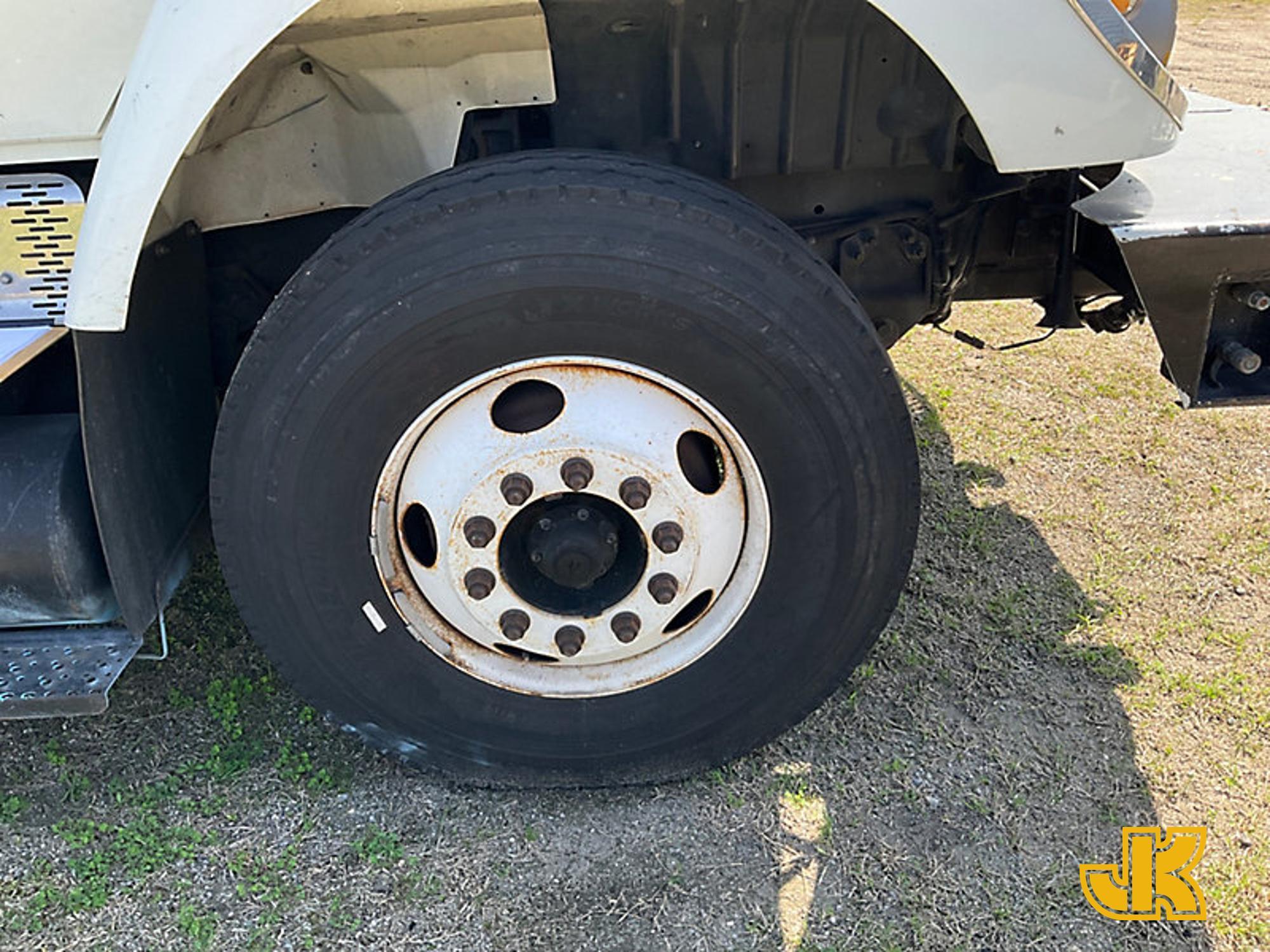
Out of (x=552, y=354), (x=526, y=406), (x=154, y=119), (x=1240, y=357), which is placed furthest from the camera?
(x=1240, y=357)

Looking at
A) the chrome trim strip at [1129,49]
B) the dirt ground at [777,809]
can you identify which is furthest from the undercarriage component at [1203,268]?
the dirt ground at [777,809]

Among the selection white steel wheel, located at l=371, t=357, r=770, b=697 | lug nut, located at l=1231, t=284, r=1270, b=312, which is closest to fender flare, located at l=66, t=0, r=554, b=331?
white steel wheel, located at l=371, t=357, r=770, b=697

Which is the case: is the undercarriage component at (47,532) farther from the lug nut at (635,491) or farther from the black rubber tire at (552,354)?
the lug nut at (635,491)

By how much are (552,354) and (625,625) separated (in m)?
0.56

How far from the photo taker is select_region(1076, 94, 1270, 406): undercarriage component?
7.19 feet

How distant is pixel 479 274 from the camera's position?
77.0 inches

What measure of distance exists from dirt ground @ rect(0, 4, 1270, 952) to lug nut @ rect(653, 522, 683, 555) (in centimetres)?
58

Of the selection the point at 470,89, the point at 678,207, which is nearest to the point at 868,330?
the point at 678,207

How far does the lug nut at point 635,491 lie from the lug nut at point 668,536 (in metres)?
0.06

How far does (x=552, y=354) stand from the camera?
79.8 inches

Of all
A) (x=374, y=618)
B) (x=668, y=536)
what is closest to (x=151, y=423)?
(x=374, y=618)

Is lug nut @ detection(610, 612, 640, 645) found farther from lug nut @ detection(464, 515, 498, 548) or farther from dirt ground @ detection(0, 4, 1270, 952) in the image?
dirt ground @ detection(0, 4, 1270, 952)

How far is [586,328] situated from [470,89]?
0.57 metres

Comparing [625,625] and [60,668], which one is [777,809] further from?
[60,668]
